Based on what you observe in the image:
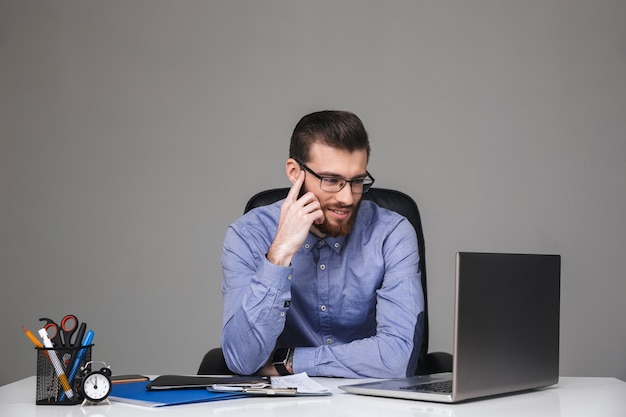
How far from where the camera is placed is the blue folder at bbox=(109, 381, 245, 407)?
4.53ft

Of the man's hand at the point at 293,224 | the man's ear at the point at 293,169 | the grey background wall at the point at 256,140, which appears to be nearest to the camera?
the man's hand at the point at 293,224

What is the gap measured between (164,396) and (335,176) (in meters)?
0.89

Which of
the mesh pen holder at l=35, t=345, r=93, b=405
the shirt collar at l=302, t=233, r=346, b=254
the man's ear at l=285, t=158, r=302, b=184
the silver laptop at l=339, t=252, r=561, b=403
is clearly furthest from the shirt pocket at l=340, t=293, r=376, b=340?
the mesh pen holder at l=35, t=345, r=93, b=405

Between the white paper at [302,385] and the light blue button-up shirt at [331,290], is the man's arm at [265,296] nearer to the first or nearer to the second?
the light blue button-up shirt at [331,290]

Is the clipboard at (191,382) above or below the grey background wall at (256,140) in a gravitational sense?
below

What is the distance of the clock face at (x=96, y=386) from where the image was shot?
1.39 meters

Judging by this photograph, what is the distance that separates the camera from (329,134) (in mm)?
2188

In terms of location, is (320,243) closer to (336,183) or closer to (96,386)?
(336,183)

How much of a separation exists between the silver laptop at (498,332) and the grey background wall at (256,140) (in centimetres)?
223

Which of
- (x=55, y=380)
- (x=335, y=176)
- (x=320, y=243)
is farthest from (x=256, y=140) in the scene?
(x=55, y=380)

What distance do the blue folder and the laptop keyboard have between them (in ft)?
1.08

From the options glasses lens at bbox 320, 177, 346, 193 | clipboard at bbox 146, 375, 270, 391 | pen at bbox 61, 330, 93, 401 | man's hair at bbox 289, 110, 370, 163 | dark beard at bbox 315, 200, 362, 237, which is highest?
man's hair at bbox 289, 110, 370, 163

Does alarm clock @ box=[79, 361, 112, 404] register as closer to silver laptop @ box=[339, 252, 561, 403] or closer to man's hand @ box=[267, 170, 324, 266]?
silver laptop @ box=[339, 252, 561, 403]

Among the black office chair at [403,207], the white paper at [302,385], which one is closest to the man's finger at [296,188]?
the black office chair at [403,207]
